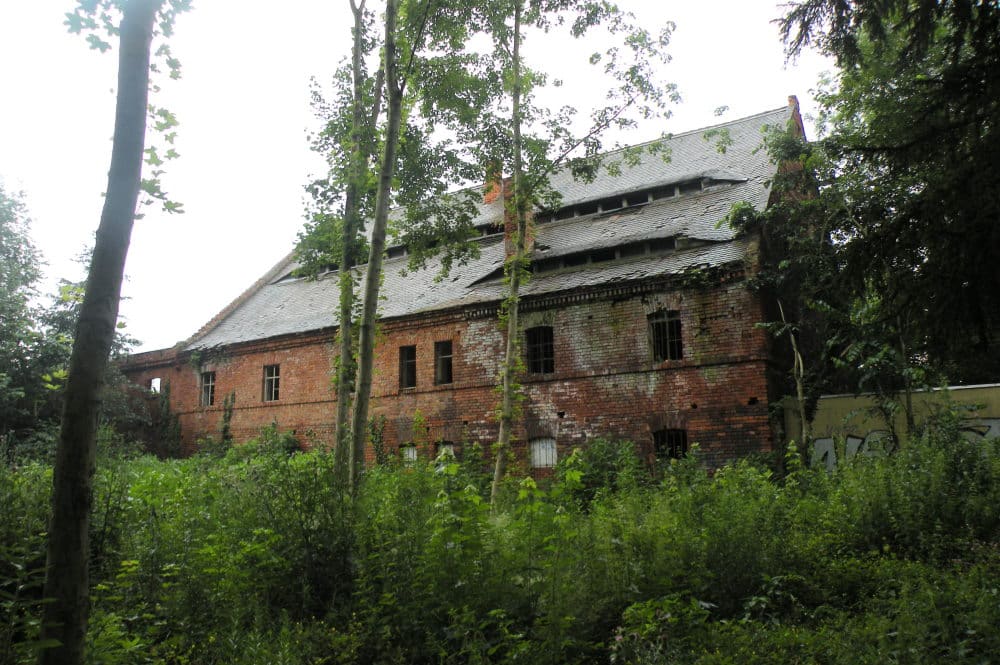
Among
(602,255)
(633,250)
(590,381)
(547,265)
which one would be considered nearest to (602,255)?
(602,255)

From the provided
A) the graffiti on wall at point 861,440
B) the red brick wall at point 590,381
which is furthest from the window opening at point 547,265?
the graffiti on wall at point 861,440

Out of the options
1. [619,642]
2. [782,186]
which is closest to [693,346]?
[782,186]

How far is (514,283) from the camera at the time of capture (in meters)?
13.1

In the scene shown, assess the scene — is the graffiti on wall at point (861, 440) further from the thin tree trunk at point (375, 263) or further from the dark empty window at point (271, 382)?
the dark empty window at point (271, 382)

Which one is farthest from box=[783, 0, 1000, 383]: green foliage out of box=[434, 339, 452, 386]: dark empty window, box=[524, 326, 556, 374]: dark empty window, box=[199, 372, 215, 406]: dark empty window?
box=[199, 372, 215, 406]: dark empty window

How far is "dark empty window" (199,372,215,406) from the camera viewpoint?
23844 millimetres

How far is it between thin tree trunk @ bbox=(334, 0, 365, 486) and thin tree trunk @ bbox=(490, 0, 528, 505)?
9.05 ft

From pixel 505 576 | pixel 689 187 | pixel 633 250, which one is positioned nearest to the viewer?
pixel 505 576

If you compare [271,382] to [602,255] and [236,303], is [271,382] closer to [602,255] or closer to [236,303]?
[236,303]

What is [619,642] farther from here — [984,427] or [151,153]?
[984,427]

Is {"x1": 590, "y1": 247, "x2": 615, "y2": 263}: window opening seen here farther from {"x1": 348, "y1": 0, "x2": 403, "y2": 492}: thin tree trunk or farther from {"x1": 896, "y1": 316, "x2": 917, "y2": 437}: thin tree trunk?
{"x1": 348, "y1": 0, "x2": 403, "y2": 492}: thin tree trunk

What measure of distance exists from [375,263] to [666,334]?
8.42 meters

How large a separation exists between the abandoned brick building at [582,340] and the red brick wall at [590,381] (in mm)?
32

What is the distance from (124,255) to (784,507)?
25.4 feet
